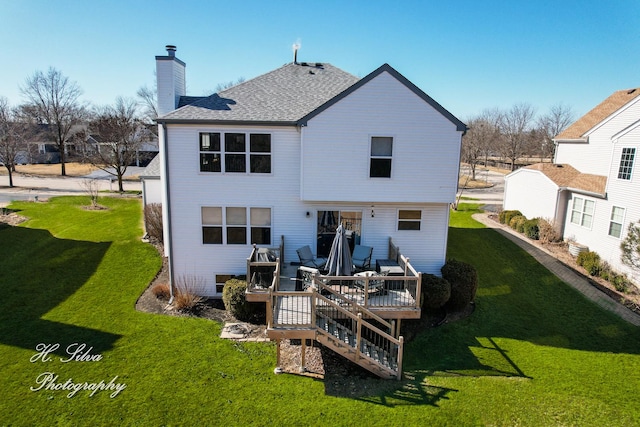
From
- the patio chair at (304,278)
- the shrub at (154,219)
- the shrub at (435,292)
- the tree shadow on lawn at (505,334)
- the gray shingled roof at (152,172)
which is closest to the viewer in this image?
the tree shadow on lawn at (505,334)

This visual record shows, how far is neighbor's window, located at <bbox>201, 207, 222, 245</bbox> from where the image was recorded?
14461 millimetres

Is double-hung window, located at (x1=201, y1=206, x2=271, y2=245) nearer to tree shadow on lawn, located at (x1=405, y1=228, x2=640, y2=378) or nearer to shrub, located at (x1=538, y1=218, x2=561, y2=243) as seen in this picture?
tree shadow on lawn, located at (x1=405, y1=228, x2=640, y2=378)

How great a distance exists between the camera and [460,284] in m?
14.3

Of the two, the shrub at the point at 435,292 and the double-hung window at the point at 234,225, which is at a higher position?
the double-hung window at the point at 234,225

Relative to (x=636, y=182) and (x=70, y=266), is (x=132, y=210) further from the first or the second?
(x=636, y=182)

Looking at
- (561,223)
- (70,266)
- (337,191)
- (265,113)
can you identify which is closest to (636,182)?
(561,223)

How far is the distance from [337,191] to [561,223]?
1635 cm

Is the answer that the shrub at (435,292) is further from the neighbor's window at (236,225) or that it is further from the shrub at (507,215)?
the shrub at (507,215)

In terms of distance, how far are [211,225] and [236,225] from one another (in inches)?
36.3

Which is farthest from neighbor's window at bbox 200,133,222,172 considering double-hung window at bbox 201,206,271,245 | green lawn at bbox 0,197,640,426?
green lawn at bbox 0,197,640,426

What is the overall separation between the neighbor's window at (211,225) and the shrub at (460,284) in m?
8.59

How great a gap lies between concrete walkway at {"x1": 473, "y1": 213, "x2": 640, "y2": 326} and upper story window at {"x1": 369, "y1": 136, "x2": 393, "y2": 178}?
10320 millimetres

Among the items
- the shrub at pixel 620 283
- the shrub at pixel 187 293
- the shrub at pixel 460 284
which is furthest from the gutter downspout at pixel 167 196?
the shrub at pixel 620 283

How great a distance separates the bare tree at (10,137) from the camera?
125ft
